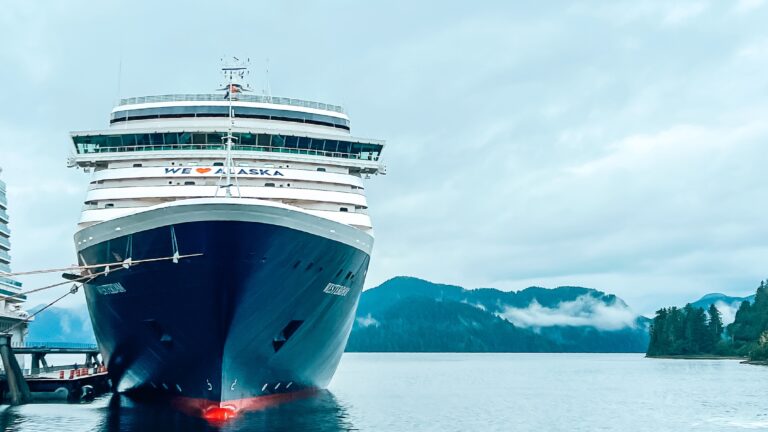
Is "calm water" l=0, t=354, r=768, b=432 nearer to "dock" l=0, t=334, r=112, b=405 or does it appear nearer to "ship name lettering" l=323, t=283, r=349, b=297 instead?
"dock" l=0, t=334, r=112, b=405

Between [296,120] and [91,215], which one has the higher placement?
[296,120]

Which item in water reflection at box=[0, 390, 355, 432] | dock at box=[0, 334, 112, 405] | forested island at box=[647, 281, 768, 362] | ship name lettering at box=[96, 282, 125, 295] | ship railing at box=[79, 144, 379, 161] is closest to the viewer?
water reflection at box=[0, 390, 355, 432]

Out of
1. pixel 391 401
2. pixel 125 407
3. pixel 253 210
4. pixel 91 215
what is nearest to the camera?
pixel 253 210

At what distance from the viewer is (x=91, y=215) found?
38.0 meters

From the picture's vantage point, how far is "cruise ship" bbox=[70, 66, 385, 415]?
31250mm

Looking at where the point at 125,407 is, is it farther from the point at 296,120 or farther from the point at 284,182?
the point at 296,120

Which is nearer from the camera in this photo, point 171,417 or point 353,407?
point 171,417

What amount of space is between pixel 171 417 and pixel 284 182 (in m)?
11.8

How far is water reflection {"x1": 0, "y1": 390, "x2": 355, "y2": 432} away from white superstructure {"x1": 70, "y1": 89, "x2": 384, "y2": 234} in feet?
29.0

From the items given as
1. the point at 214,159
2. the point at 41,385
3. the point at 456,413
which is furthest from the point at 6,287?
the point at 456,413

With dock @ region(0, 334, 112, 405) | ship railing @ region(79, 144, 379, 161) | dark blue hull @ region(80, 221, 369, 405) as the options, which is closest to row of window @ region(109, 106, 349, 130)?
ship railing @ region(79, 144, 379, 161)

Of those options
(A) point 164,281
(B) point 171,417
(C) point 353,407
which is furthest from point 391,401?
(A) point 164,281

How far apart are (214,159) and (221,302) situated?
36.5ft

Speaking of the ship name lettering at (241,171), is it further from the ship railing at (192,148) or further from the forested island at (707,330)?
the forested island at (707,330)
